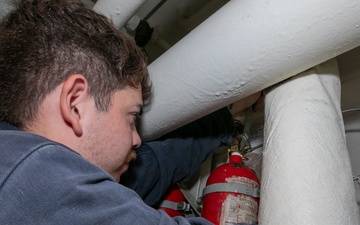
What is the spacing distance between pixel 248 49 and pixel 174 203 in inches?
28.0

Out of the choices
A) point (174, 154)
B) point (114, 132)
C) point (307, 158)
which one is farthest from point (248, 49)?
point (174, 154)

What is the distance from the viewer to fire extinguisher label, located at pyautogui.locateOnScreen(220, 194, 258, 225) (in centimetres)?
86

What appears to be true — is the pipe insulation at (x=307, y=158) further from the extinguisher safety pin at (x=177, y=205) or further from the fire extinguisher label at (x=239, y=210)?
the extinguisher safety pin at (x=177, y=205)

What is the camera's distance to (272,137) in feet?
2.31

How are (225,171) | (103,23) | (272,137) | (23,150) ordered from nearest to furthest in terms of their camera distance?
(23,150) → (272,137) → (103,23) → (225,171)

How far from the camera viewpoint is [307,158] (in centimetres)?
63

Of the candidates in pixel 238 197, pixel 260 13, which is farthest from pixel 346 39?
pixel 238 197

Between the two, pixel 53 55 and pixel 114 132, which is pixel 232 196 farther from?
pixel 53 55

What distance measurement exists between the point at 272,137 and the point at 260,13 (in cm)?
25

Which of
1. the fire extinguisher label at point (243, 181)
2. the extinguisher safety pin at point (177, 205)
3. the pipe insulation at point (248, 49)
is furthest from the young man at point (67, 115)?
the extinguisher safety pin at point (177, 205)

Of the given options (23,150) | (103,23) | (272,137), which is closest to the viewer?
(23,150)

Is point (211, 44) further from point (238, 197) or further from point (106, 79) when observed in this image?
point (238, 197)

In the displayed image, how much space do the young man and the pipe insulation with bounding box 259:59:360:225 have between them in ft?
0.58

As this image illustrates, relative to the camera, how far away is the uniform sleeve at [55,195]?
544 millimetres
